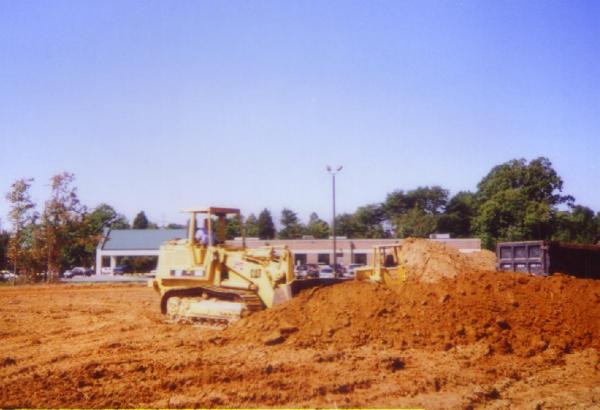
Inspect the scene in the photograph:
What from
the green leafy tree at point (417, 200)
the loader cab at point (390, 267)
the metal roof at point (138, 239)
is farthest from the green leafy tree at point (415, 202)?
the loader cab at point (390, 267)

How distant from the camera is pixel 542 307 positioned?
11.2 m

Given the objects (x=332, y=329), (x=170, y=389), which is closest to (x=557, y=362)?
(x=332, y=329)

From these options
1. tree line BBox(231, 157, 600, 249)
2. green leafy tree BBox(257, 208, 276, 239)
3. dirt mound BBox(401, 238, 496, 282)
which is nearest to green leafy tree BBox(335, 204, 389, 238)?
tree line BBox(231, 157, 600, 249)

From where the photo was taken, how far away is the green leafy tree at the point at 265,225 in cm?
9200

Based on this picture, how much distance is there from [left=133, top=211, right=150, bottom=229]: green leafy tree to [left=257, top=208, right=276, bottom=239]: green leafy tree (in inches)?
1139

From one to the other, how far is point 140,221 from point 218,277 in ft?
332

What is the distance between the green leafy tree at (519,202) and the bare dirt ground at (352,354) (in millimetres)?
52696

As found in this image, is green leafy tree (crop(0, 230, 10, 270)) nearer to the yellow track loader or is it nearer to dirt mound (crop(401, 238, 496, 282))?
the yellow track loader

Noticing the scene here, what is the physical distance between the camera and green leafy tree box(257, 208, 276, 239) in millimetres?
92000

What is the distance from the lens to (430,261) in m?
14.6

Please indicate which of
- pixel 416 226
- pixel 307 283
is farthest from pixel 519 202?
pixel 307 283

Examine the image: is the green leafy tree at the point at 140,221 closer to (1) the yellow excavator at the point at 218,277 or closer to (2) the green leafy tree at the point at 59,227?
(2) the green leafy tree at the point at 59,227

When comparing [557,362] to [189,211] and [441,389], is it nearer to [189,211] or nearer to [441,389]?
[441,389]

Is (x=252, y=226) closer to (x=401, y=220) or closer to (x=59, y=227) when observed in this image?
(x=401, y=220)
